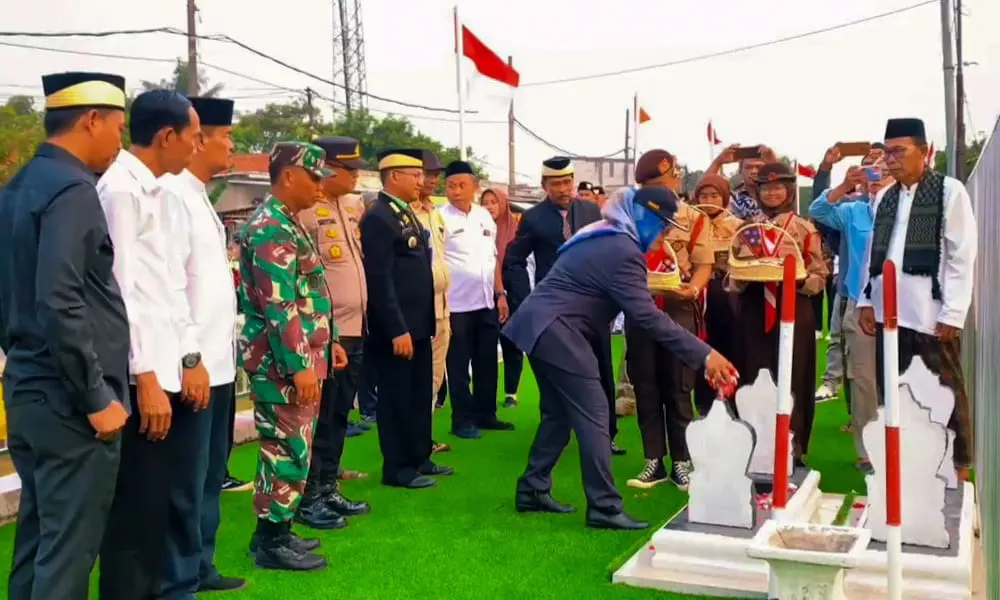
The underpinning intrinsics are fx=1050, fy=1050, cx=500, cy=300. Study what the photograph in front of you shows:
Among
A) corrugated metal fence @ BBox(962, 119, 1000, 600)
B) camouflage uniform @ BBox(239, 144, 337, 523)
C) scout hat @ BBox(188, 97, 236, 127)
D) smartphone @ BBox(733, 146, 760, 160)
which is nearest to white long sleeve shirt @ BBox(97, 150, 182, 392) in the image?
scout hat @ BBox(188, 97, 236, 127)

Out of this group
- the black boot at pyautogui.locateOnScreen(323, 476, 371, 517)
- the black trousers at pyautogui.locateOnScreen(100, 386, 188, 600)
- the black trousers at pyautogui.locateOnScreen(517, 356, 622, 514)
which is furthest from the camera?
the black boot at pyautogui.locateOnScreen(323, 476, 371, 517)

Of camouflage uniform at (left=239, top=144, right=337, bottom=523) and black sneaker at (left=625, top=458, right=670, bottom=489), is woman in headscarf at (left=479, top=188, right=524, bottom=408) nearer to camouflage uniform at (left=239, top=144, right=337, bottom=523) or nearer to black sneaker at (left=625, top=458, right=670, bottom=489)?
black sneaker at (left=625, top=458, right=670, bottom=489)

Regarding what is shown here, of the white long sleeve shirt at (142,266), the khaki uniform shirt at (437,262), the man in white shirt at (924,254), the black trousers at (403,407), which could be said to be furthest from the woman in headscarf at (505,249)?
the white long sleeve shirt at (142,266)

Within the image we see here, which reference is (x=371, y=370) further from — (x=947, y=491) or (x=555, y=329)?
(x=947, y=491)

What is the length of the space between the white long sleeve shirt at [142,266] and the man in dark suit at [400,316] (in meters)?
2.39

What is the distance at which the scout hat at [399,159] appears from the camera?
598 centimetres

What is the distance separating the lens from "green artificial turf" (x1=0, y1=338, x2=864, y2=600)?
14.1 ft

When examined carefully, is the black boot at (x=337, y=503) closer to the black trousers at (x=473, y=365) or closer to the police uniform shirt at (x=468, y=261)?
the black trousers at (x=473, y=365)

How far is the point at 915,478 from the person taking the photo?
4.38 metres

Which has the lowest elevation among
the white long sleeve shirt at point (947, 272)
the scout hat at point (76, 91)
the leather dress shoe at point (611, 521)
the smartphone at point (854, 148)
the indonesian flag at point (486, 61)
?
the leather dress shoe at point (611, 521)

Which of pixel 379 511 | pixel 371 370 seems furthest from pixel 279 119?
pixel 379 511

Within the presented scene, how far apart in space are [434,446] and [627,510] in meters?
2.07

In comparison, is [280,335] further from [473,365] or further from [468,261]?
[473,365]

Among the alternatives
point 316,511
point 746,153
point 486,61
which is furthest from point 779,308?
point 486,61
